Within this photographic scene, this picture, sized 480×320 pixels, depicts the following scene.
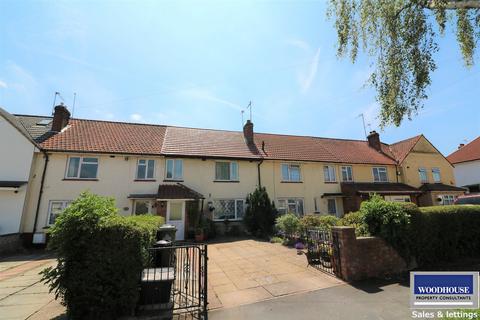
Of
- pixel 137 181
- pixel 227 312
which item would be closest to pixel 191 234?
pixel 137 181

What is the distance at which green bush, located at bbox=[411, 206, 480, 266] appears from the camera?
26.3 ft

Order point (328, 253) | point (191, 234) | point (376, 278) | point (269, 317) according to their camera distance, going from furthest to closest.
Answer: point (191, 234) → point (328, 253) → point (376, 278) → point (269, 317)

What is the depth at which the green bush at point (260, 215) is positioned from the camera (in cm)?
1609

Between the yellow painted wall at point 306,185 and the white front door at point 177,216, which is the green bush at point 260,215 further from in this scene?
the white front door at point 177,216

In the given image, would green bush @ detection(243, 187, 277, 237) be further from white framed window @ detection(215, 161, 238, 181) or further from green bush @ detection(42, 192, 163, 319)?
green bush @ detection(42, 192, 163, 319)

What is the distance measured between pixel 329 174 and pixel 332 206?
2.83m

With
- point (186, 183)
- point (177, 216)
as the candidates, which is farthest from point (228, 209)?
point (177, 216)

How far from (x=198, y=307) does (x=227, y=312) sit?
0.72 meters

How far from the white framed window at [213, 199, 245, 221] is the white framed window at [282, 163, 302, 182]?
440cm

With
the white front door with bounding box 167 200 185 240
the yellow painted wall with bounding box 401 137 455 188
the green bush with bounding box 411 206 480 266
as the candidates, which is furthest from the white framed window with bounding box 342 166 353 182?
the white front door with bounding box 167 200 185 240

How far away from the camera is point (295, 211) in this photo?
19.4 metres

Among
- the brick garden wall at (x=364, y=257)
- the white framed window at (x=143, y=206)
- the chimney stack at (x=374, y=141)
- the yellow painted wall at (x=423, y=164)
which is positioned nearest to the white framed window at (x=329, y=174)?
the yellow painted wall at (x=423, y=164)

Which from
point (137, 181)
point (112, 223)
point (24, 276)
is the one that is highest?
point (137, 181)

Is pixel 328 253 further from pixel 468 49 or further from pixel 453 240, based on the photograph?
pixel 468 49
